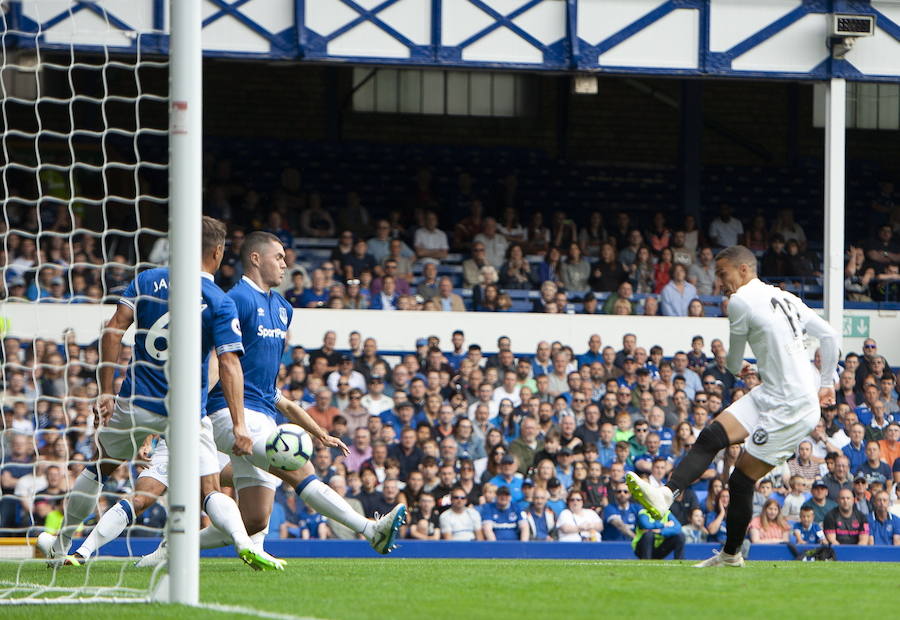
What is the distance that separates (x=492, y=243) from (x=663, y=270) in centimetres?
249

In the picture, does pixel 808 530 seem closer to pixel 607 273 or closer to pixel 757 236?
pixel 607 273

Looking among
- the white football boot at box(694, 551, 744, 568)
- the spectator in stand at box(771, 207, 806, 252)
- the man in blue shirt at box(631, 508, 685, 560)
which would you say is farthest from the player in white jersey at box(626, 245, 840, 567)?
the spectator in stand at box(771, 207, 806, 252)

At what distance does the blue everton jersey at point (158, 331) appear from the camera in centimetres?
745

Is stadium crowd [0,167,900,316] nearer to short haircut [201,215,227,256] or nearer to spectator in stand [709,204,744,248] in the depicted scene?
spectator in stand [709,204,744,248]

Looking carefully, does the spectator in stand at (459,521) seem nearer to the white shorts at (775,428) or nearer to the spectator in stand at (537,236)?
the white shorts at (775,428)

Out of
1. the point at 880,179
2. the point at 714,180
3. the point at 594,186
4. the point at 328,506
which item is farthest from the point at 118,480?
the point at 880,179

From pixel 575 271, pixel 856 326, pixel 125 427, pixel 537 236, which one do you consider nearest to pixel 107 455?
pixel 125 427

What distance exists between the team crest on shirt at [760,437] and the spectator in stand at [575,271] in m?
11.6

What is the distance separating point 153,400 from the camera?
738 cm

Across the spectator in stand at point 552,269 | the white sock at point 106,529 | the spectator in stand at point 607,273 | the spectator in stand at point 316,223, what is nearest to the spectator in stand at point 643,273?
the spectator in stand at point 607,273

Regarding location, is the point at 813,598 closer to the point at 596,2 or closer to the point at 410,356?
the point at 410,356

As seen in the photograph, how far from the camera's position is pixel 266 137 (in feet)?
81.7

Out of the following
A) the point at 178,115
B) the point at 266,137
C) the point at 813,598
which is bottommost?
the point at 813,598

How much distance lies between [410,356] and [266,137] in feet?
31.5
